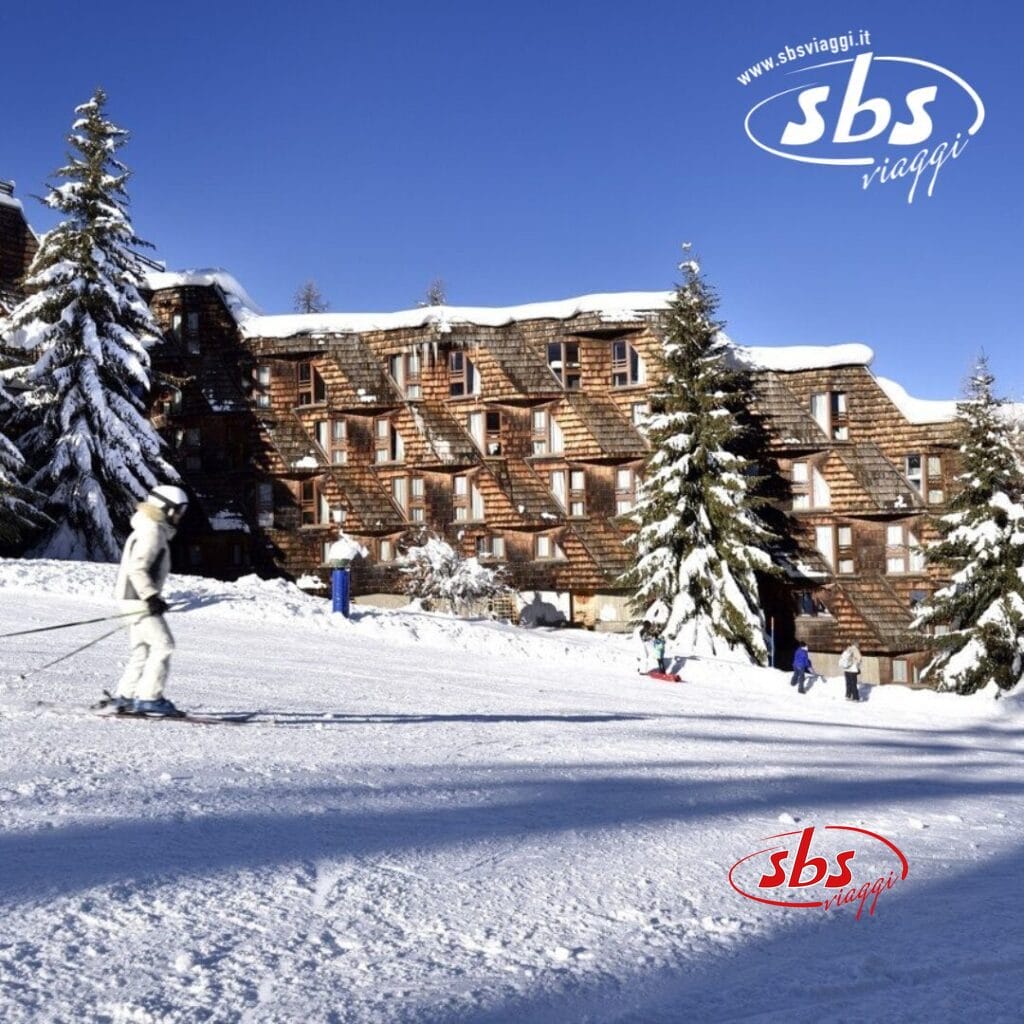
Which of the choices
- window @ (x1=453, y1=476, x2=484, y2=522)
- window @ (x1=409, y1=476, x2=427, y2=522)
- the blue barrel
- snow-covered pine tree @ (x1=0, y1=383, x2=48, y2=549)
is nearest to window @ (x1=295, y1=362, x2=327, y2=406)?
window @ (x1=409, y1=476, x2=427, y2=522)

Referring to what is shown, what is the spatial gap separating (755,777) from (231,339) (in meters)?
32.7

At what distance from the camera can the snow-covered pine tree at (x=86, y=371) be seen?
2909 centimetres

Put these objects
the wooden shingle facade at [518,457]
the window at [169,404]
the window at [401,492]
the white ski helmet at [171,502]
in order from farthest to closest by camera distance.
Result: the window at [169,404] → the window at [401,492] → the wooden shingle facade at [518,457] → the white ski helmet at [171,502]

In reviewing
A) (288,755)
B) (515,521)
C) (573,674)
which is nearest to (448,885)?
(288,755)

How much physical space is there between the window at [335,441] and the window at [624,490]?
31.4 ft

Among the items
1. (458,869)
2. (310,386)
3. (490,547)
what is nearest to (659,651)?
(490,547)

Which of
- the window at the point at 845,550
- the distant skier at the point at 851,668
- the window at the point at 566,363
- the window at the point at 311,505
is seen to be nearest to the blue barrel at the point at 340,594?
the distant skier at the point at 851,668

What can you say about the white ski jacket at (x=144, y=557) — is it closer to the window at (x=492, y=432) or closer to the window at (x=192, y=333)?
the window at (x=492, y=432)

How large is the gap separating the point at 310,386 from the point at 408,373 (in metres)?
3.58

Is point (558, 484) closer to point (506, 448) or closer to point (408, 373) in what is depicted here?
point (506, 448)

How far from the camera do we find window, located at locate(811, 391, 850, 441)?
112 feet

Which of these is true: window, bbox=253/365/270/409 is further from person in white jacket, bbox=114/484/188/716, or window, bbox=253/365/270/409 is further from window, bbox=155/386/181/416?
person in white jacket, bbox=114/484/188/716

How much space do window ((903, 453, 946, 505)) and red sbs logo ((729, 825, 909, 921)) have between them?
29616mm

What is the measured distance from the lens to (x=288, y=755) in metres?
7.32
